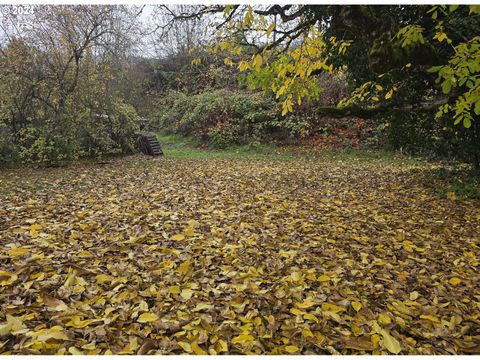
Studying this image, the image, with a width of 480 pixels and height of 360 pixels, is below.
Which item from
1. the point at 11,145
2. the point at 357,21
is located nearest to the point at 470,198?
the point at 357,21

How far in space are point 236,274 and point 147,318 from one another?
3.13ft

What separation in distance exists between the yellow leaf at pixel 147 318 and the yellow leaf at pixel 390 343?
1574 mm

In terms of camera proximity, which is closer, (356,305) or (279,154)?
(356,305)

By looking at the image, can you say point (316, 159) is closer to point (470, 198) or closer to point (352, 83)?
point (352, 83)

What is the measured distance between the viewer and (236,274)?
3.08 meters

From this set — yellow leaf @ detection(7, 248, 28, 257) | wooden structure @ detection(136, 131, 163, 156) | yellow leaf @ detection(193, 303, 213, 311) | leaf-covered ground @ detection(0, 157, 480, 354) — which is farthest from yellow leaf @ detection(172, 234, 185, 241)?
wooden structure @ detection(136, 131, 163, 156)

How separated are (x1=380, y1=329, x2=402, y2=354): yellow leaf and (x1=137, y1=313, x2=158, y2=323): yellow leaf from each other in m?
1.57

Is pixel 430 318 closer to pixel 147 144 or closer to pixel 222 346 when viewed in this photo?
pixel 222 346

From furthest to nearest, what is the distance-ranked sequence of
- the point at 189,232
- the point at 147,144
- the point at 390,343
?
the point at 147,144, the point at 189,232, the point at 390,343

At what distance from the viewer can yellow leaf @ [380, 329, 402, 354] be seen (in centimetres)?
220

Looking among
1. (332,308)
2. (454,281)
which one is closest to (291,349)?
(332,308)

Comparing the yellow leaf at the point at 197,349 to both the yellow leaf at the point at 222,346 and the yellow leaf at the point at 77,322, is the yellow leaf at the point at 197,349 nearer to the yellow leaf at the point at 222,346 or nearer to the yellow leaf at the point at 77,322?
the yellow leaf at the point at 222,346

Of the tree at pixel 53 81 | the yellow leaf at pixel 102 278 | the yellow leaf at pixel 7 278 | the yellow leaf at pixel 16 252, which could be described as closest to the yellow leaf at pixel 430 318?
the yellow leaf at pixel 102 278

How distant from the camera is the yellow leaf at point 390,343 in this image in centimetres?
220
